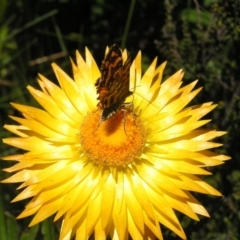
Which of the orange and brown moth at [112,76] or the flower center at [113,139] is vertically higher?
the orange and brown moth at [112,76]

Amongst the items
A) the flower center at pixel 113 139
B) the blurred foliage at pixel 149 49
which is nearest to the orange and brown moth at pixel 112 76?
the flower center at pixel 113 139

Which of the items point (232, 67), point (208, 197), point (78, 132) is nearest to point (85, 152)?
point (78, 132)

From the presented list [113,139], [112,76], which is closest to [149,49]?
[113,139]

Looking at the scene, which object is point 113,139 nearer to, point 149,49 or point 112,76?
point 112,76

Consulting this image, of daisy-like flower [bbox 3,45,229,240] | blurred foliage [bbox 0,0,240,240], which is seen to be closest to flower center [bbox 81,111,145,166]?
daisy-like flower [bbox 3,45,229,240]

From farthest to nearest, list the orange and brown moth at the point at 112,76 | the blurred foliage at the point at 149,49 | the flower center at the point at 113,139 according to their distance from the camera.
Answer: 1. the blurred foliage at the point at 149,49
2. the flower center at the point at 113,139
3. the orange and brown moth at the point at 112,76

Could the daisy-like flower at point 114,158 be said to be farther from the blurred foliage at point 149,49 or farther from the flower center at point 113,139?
the blurred foliage at point 149,49

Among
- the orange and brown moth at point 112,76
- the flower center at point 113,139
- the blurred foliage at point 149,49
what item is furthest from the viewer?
the blurred foliage at point 149,49

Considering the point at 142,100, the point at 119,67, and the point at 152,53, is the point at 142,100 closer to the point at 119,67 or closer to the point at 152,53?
the point at 119,67
